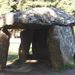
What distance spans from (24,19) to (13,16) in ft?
1.53

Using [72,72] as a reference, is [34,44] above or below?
above

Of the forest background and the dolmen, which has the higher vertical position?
the forest background

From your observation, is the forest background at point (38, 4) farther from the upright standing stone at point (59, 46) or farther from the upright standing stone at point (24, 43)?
the upright standing stone at point (59, 46)

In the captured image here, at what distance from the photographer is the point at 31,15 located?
4090mm

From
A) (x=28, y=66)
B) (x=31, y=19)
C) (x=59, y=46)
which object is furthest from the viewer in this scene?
(x=28, y=66)

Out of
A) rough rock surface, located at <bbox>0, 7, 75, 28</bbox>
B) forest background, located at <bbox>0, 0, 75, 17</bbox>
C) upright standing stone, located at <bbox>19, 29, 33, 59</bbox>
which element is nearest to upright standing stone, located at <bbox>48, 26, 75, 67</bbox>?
rough rock surface, located at <bbox>0, 7, 75, 28</bbox>

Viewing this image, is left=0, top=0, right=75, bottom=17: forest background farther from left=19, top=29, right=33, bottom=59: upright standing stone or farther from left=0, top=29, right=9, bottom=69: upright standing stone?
left=0, top=29, right=9, bottom=69: upright standing stone

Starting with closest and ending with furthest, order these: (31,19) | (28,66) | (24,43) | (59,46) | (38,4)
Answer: (31,19)
(59,46)
(28,66)
(24,43)
(38,4)

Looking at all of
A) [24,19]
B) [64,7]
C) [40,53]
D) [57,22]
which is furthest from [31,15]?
[64,7]

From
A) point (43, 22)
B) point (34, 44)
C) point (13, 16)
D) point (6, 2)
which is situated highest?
point (6, 2)

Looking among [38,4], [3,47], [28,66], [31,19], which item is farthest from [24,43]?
[38,4]

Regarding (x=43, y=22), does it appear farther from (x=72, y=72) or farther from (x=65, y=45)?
(x=72, y=72)

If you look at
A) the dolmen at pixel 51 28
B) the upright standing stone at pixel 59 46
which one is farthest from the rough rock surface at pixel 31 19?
the upright standing stone at pixel 59 46

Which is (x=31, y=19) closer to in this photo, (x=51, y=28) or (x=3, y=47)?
(x=51, y=28)
